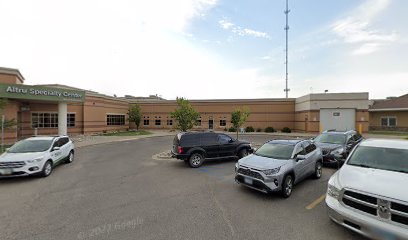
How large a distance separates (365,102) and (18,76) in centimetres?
4005

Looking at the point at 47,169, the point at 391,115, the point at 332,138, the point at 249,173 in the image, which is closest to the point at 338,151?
Result: the point at 332,138

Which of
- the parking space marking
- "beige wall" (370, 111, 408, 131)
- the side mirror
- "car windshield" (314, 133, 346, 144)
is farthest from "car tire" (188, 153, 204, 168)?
"beige wall" (370, 111, 408, 131)

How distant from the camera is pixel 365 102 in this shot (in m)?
27.8

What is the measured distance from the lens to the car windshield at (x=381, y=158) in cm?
470

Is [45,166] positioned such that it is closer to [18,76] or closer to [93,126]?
[18,76]

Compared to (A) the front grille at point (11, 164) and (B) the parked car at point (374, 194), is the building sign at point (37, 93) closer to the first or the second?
(A) the front grille at point (11, 164)

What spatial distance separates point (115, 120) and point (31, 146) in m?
24.8

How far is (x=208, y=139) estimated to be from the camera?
11.1m

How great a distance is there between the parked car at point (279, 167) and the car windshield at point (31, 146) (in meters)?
8.58

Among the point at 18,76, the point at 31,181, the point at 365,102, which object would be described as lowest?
the point at 31,181

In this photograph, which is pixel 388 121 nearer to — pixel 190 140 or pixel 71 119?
pixel 190 140

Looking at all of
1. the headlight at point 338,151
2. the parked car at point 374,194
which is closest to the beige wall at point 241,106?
the headlight at point 338,151

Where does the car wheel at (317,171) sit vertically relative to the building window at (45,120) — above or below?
below

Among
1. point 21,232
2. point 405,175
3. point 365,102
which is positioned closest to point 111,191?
point 21,232
